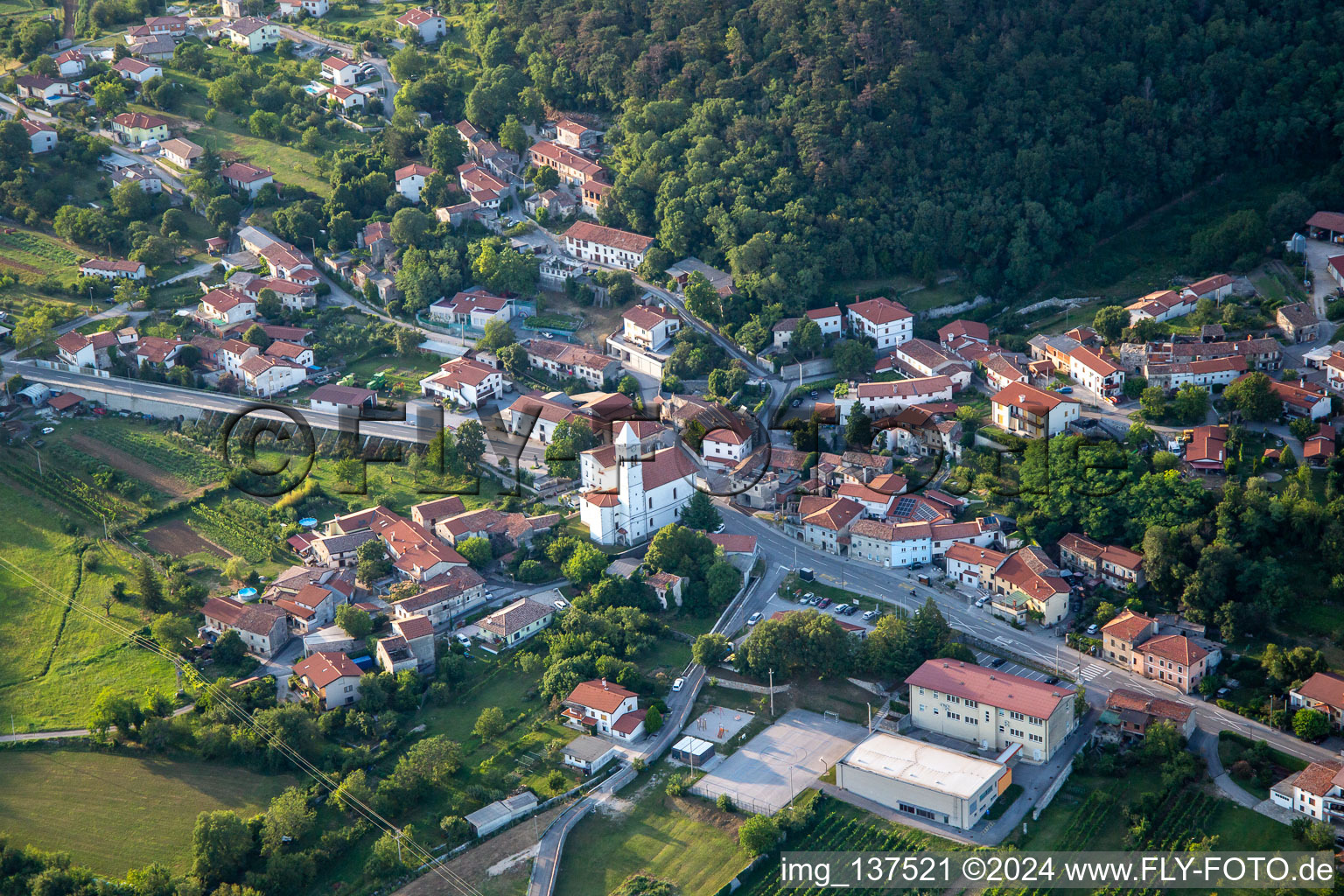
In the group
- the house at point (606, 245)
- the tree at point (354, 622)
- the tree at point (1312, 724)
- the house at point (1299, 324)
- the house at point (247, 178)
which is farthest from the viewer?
the house at point (247, 178)

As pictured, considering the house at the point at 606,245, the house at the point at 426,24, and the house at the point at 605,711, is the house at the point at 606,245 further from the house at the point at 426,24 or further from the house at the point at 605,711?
the house at the point at 605,711

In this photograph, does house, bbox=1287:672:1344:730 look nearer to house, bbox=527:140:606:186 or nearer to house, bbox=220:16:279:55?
house, bbox=527:140:606:186

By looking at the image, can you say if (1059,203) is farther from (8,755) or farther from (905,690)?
(8,755)

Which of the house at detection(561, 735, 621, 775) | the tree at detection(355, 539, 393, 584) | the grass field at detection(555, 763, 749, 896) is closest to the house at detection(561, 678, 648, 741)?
the house at detection(561, 735, 621, 775)

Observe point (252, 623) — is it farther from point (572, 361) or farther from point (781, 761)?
point (572, 361)

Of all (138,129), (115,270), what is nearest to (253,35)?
(138,129)

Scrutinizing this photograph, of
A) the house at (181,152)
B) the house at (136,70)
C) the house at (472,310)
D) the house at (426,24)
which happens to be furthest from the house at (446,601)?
the house at (136,70)
